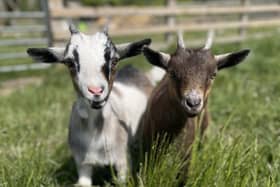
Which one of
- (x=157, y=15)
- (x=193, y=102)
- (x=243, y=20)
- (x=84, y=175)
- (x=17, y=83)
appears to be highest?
(x=193, y=102)

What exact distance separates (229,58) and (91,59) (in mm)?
920

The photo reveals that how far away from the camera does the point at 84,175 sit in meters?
2.85

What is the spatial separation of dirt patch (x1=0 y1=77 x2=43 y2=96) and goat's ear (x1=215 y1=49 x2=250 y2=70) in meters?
4.37

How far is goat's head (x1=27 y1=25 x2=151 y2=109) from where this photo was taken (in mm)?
2289

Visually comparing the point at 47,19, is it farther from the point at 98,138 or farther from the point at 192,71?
the point at 192,71

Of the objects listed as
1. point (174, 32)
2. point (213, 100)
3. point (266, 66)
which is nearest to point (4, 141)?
point (213, 100)

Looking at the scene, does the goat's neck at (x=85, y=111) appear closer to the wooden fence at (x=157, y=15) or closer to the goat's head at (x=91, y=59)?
the goat's head at (x=91, y=59)

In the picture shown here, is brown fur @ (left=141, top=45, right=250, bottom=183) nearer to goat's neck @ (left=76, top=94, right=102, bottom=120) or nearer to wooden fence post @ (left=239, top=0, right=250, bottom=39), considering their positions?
goat's neck @ (left=76, top=94, right=102, bottom=120)

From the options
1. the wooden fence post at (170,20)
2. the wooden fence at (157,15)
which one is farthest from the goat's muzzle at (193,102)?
the wooden fence post at (170,20)

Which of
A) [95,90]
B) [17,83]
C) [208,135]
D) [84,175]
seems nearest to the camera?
[95,90]

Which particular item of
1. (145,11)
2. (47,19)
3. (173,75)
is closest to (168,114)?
(173,75)

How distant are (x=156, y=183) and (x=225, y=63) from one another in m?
0.92

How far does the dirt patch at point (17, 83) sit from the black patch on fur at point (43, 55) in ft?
12.4

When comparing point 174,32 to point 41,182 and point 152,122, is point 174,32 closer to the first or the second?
point 152,122
